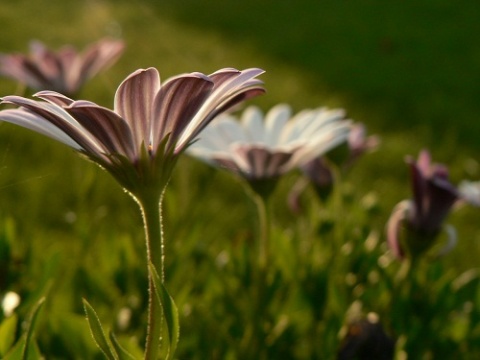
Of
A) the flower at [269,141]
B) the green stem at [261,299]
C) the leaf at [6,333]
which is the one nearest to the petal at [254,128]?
the flower at [269,141]

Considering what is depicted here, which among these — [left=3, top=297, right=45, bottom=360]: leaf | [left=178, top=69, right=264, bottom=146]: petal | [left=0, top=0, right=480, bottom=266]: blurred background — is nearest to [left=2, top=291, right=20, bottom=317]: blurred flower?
[left=3, top=297, right=45, bottom=360]: leaf

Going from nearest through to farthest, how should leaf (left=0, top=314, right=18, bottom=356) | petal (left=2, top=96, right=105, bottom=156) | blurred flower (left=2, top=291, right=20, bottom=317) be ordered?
petal (left=2, top=96, right=105, bottom=156) < leaf (left=0, top=314, right=18, bottom=356) < blurred flower (left=2, top=291, right=20, bottom=317)

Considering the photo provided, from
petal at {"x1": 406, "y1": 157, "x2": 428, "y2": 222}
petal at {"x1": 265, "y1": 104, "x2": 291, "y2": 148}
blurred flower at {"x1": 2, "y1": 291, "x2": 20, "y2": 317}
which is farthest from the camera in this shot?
petal at {"x1": 265, "y1": 104, "x2": 291, "y2": 148}

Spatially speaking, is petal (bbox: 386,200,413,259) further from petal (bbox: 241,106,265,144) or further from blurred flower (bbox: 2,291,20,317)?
blurred flower (bbox: 2,291,20,317)

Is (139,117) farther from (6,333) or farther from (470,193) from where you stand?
(470,193)

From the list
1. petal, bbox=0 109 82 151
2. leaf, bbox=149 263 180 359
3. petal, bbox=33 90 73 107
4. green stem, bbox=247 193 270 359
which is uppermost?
petal, bbox=33 90 73 107

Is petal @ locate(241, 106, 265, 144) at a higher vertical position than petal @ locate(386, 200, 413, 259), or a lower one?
higher

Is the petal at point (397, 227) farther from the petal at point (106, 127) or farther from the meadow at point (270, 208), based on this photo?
the petal at point (106, 127)
